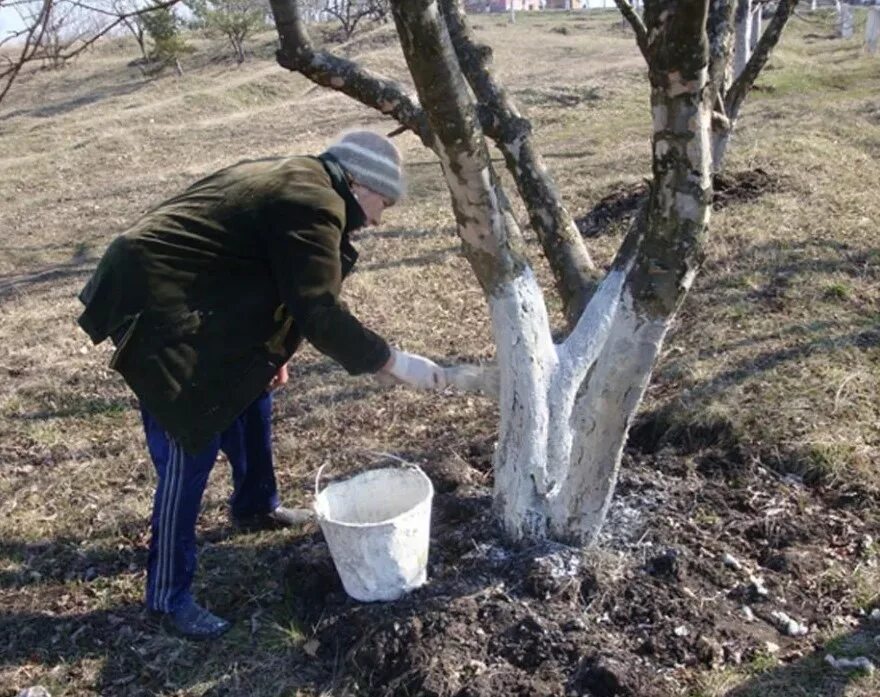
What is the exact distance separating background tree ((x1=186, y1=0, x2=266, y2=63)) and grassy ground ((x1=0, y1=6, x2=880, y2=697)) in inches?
603

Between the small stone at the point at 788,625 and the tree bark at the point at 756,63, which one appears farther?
the tree bark at the point at 756,63

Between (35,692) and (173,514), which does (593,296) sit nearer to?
(173,514)

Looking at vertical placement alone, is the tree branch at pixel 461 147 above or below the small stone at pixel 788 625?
above

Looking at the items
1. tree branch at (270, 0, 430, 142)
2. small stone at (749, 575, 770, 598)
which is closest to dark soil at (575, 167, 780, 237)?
tree branch at (270, 0, 430, 142)

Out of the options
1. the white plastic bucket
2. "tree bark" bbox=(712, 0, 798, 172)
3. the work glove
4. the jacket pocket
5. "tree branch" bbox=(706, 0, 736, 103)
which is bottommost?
the white plastic bucket

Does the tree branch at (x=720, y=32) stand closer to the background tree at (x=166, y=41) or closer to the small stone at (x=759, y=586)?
the small stone at (x=759, y=586)

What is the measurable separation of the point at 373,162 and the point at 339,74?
4.53 feet

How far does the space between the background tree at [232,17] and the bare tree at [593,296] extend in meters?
24.7

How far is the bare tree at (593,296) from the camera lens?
238 centimetres

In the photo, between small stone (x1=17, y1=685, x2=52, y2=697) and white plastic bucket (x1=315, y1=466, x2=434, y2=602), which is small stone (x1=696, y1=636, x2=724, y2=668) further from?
small stone (x1=17, y1=685, x2=52, y2=697)

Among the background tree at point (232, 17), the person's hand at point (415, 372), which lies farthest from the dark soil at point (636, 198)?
the background tree at point (232, 17)

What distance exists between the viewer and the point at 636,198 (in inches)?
299

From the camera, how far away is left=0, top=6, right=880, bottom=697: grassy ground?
2896mm

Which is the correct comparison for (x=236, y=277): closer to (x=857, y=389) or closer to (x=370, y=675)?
(x=370, y=675)
